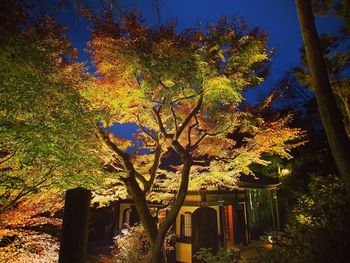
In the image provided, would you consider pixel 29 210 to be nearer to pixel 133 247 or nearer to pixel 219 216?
pixel 133 247

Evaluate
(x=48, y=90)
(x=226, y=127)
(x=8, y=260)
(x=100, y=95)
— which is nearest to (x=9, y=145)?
(x=48, y=90)

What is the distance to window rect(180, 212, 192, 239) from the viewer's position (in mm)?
12930

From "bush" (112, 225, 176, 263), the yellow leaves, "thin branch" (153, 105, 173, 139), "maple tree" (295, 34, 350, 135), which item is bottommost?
"bush" (112, 225, 176, 263)

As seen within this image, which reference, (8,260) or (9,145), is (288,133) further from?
(8,260)

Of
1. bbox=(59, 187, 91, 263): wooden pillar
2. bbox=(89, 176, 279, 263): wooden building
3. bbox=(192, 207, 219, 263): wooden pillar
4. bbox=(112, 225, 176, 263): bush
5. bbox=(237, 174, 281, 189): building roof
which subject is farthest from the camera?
bbox=(237, 174, 281, 189): building roof

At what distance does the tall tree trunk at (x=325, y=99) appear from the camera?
4.60m

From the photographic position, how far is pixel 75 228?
2.58 meters

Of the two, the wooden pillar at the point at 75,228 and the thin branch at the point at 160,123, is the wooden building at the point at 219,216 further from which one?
the wooden pillar at the point at 75,228

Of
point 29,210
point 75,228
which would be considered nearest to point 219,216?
point 29,210

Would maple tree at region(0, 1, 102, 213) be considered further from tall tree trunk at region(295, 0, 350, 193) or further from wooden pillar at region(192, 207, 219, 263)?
wooden pillar at region(192, 207, 219, 263)

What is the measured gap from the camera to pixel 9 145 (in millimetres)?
4078

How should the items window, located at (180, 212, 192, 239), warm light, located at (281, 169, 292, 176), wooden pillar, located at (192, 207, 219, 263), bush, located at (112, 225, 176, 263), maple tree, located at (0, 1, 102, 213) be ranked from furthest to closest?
warm light, located at (281, 169, 292, 176) < window, located at (180, 212, 192, 239) < wooden pillar, located at (192, 207, 219, 263) < bush, located at (112, 225, 176, 263) < maple tree, located at (0, 1, 102, 213)

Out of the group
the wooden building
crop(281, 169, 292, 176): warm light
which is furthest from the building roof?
crop(281, 169, 292, 176): warm light

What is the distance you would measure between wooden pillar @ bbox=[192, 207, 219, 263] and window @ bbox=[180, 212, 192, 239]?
0.35m
